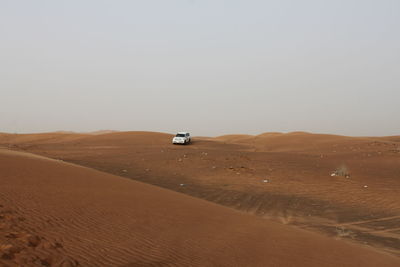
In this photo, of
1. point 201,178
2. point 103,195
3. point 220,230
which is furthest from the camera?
point 201,178

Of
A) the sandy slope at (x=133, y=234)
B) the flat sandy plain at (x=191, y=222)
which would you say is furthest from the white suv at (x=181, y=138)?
the sandy slope at (x=133, y=234)

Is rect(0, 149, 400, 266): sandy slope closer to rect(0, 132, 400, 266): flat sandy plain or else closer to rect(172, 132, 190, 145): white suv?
rect(0, 132, 400, 266): flat sandy plain

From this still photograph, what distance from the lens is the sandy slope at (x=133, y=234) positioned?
15.6 feet

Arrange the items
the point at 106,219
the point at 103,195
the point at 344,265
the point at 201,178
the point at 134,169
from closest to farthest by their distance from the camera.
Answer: the point at 344,265 → the point at 106,219 → the point at 103,195 → the point at 201,178 → the point at 134,169

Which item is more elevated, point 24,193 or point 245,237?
point 24,193

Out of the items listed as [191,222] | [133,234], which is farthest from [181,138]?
[133,234]

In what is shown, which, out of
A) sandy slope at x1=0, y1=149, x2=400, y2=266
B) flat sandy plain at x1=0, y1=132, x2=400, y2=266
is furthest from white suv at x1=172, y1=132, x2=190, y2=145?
sandy slope at x1=0, y1=149, x2=400, y2=266

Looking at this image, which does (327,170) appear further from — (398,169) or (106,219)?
(106,219)

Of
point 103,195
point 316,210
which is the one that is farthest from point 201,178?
point 103,195

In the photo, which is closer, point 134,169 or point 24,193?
point 24,193

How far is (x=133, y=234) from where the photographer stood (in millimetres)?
5980

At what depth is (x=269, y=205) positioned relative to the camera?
12211 millimetres

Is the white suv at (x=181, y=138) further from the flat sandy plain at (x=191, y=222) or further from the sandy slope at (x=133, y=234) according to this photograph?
the sandy slope at (x=133, y=234)

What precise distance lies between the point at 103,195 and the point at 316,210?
7737 millimetres
